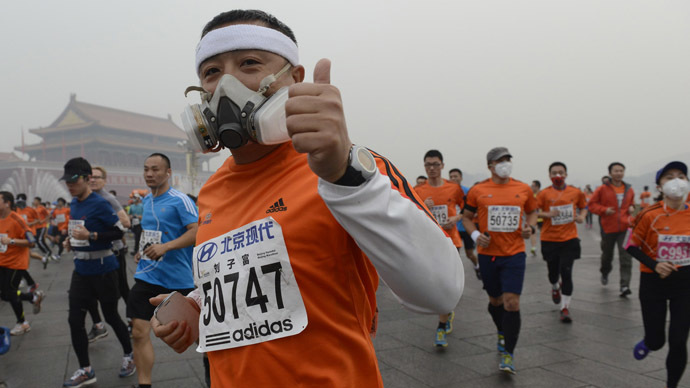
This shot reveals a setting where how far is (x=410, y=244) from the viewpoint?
3.19 feet

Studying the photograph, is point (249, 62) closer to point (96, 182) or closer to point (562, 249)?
point (96, 182)

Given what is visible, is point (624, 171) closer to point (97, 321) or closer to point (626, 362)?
point (626, 362)

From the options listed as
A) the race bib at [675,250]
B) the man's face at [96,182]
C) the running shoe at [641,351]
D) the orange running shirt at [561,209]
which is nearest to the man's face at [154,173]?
the man's face at [96,182]

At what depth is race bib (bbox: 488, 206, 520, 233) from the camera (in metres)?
5.34

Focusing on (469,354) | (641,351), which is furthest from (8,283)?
(641,351)

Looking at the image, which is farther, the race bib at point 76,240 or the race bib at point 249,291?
the race bib at point 76,240

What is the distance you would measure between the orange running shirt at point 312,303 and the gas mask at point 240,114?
0.15 m

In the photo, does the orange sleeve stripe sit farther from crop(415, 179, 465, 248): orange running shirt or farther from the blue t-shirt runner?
crop(415, 179, 465, 248): orange running shirt

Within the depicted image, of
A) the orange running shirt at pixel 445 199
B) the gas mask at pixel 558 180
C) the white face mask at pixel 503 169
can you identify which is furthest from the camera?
the gas mask at pixel 558 180

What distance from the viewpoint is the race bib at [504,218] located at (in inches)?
210

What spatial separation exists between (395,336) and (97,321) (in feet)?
12.1

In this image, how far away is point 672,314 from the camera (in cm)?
401

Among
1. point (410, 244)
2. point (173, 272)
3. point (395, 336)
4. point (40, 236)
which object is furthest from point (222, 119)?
point (40, 236)

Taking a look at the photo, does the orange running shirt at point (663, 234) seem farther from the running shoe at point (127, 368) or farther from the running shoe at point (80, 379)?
the running shoe at point (80, 379)
